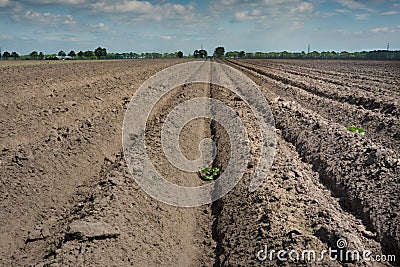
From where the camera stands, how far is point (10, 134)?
34.0 ft

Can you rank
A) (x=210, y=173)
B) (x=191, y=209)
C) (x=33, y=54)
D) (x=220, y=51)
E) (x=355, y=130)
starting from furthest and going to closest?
(x=220, y=51)
(x=33, y=54)
(x=355, y=130)
(x=210, y=173)
(x=191, y=209)

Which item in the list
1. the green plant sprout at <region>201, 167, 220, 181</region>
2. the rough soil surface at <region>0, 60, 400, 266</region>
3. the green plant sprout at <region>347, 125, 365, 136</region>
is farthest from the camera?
the green plant sprout at <region>347, 125, 365, 136</region>

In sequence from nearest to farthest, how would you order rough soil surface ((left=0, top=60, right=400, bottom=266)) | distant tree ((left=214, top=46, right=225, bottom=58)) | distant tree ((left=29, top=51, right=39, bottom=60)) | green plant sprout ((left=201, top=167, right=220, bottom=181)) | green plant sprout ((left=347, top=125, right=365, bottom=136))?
rough soil surface ((left=0, top=60, right=400, bottom=266)), green plant sprout ((left=201, top=167, right=220, bottom=181)), green plant sprout ((left=347, top=125, right=365, bottom=136)), distant tree ((left=29, top=51, right=39, bottom=60)), distant tree ((left=214, top=46, right=225, bottom=58))

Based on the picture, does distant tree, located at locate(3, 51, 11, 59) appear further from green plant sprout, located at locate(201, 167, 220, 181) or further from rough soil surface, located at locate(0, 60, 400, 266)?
green plant sprout, located at locate(201, 167, 220, 181)

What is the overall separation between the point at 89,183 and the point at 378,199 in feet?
16.0

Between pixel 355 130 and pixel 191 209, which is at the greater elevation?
pixel 355 130

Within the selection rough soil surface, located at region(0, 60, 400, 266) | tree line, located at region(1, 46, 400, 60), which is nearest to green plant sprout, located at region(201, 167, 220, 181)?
rough soil surface, located at region(0, 60, 400, 266)

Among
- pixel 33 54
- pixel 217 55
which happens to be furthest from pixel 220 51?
pixel 33 54

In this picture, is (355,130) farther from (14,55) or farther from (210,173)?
(14,55)

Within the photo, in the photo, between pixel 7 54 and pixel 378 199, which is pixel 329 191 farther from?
pixel 7 54

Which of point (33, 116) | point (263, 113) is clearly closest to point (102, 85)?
point (33, 116)

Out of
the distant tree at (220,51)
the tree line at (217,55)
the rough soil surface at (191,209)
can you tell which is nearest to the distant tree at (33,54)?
the tree line at (217,55)

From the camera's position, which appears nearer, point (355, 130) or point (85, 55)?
point (355, 130)

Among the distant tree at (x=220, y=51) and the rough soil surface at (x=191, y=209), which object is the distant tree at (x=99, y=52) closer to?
the distant tree at (x=220, y=51)
